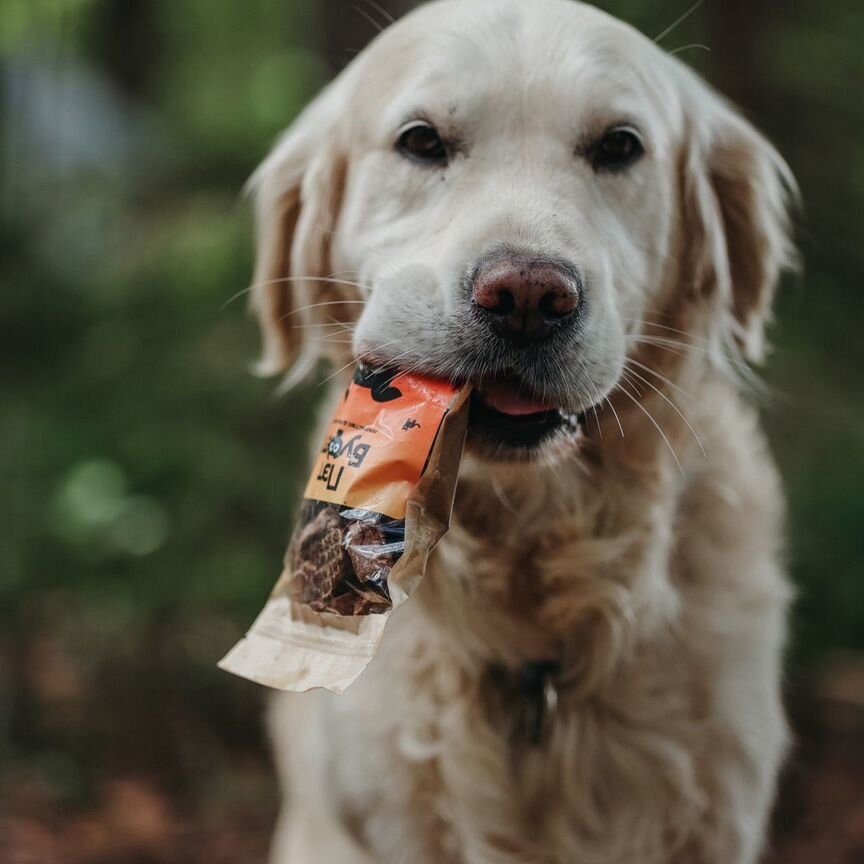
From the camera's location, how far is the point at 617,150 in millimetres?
2248

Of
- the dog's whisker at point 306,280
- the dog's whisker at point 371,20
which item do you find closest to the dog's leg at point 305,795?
the dog's whisker at point 306,280

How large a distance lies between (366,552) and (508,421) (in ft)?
1.40

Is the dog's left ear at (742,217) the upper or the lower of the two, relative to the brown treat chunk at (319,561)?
upper

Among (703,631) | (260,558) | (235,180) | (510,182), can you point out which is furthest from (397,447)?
(235,180)

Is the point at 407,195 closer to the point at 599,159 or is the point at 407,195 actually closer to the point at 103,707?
the point at 599,159

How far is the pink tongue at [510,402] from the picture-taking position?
200cm

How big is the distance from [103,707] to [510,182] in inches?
112

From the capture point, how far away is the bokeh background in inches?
155

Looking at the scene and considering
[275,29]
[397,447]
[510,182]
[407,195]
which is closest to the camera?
[397,447]

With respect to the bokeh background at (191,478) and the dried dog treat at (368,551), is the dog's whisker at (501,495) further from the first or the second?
the bokeh background at (191,478)

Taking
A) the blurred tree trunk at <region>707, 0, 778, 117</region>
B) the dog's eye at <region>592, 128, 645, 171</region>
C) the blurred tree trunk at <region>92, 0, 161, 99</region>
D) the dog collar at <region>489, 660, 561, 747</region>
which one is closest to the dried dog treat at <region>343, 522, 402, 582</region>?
the dog collar at <region>489, 660, 561, 747</region>

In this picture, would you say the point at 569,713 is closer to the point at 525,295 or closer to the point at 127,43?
the point at 525,295

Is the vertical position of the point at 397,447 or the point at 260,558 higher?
the point at 397,447

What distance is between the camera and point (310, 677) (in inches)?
66.1
